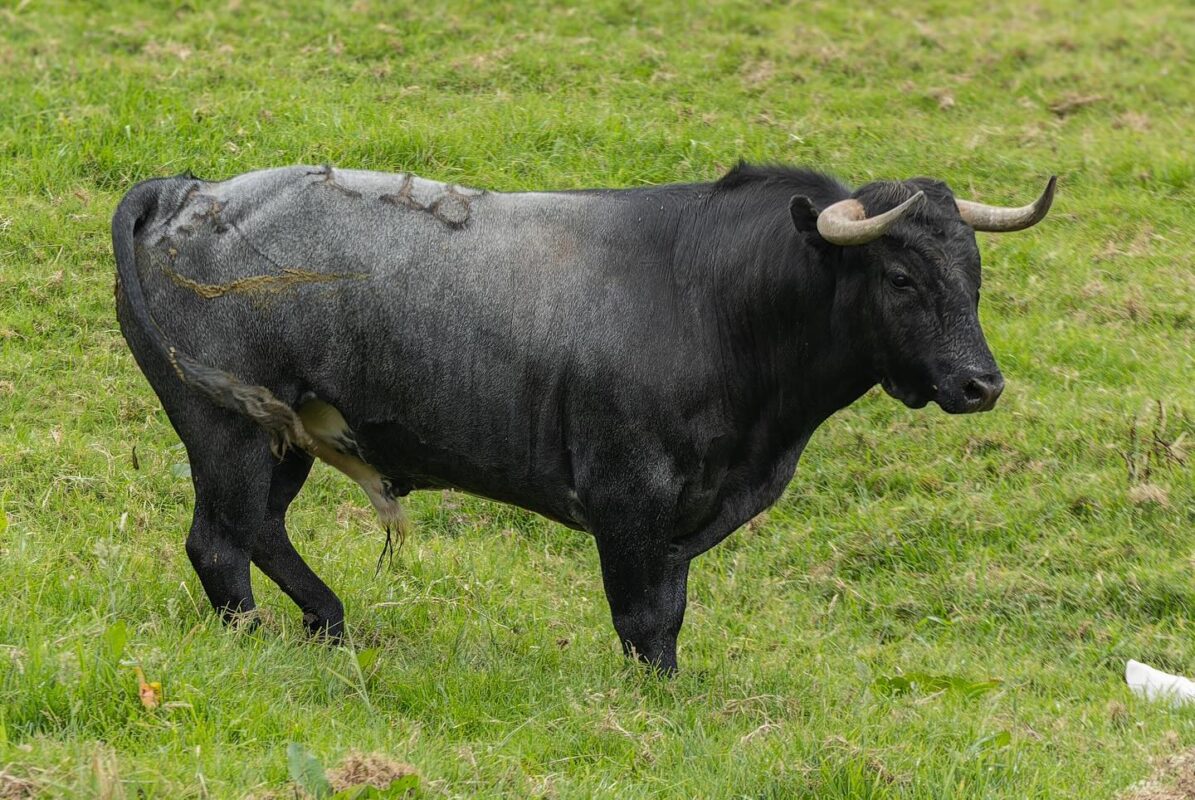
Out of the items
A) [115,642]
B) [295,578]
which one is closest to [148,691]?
[115,642]

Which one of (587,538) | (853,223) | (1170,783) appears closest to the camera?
(1170,783)

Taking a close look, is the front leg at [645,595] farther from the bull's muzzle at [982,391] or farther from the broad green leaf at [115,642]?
the broad green leaf at [115,642]

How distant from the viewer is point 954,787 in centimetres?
501

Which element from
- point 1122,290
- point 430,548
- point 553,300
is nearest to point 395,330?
point 553,300

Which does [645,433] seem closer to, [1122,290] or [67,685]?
[67,685]

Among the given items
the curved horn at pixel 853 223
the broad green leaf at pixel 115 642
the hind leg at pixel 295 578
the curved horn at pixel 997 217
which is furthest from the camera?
the hind leg at pixel 295 578

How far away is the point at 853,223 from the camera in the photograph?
5883 millimetres

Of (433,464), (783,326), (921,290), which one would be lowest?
(433,464)

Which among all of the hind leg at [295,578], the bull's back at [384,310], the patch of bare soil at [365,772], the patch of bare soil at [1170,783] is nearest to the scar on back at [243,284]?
the bull's back at [384,310]

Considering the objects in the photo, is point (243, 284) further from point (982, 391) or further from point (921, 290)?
point (982, 391)

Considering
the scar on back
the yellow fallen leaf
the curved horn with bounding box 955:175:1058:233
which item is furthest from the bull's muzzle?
the yellow fallen leaf

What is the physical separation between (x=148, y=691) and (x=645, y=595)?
2216mm

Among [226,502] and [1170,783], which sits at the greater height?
[226,502]

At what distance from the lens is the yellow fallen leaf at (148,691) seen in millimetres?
4773
